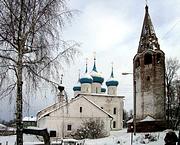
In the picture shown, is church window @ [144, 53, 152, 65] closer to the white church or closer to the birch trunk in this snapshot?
the white church

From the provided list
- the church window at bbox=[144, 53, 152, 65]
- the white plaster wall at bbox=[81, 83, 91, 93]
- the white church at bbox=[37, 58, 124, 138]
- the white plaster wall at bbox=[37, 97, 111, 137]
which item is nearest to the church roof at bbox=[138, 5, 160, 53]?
the church window at bbox=[144, 53, 152, 65]

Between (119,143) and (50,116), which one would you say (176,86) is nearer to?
(119,143)

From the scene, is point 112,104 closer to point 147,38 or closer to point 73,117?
point 73,117

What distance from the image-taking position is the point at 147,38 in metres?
44.6

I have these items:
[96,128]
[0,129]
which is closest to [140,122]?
[96,128]

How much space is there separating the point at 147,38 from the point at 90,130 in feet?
51.1

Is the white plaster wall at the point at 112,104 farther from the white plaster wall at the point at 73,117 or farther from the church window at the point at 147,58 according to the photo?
the church window at the point at 147,58

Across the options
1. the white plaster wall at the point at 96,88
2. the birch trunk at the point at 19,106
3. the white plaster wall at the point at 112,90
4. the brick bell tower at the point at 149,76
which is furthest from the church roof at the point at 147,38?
the birch trunk at the point at 19,106

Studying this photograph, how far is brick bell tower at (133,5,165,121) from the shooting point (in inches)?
1654

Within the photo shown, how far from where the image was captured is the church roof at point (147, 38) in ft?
145

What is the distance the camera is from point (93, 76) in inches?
2751

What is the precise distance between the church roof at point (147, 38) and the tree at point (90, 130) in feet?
43.4

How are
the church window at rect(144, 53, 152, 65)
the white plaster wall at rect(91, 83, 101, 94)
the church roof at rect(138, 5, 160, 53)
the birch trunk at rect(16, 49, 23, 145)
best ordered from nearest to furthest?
the birch trunk at rect(16, 49, 23, 145) < the church window at rect(144, 53, 152, 65) < the church roof at rect(138, 5, 160, 53) < the white plaster wall at rect(91, 83, 101, 94)

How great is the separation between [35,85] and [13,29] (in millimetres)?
2199
